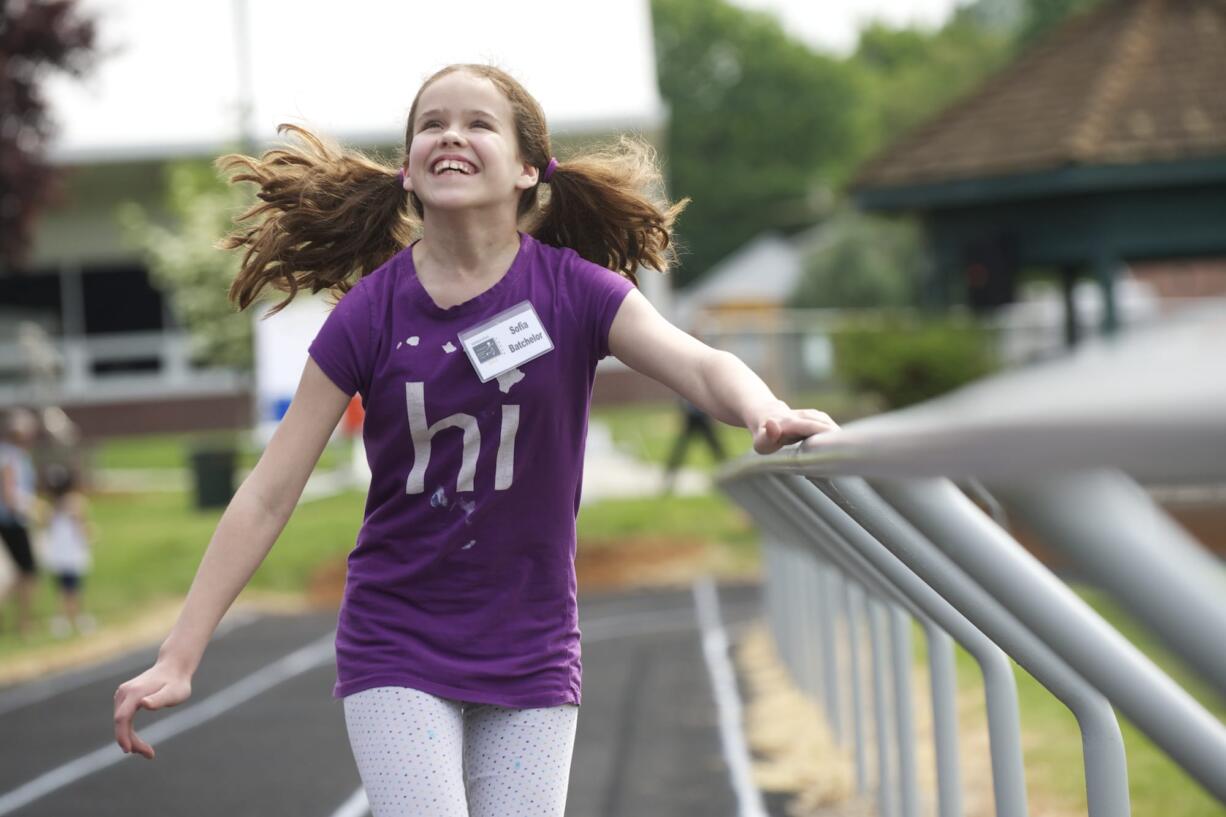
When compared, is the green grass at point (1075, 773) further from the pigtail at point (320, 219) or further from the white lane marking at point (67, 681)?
the white lane marking at point (67, 681)

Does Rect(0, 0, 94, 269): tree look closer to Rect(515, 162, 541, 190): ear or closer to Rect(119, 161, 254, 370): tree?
Rect(119, 161, 254, 370): tree

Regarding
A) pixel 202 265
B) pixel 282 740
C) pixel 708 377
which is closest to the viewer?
pixel 708 377

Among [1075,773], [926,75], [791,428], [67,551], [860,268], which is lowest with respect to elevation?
[860,268]

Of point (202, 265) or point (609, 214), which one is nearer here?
point (609, 214)

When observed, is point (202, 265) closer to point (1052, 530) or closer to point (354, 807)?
point (354, 807)

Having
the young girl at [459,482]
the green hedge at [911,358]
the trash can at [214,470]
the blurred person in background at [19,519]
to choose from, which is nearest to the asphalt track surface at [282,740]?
the blurred person in background at [19,519]

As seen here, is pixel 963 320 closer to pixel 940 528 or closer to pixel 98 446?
pixel 940 528

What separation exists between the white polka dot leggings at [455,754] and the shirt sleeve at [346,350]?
0.58 m

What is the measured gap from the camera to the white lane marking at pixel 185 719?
26.0ft

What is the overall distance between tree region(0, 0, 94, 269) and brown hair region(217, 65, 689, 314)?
1494 cm

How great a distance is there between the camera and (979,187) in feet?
62.4

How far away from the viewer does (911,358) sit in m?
18.8

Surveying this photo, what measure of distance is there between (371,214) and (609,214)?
0.53 metres

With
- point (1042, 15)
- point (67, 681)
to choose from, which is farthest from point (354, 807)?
point (1042, 15)
